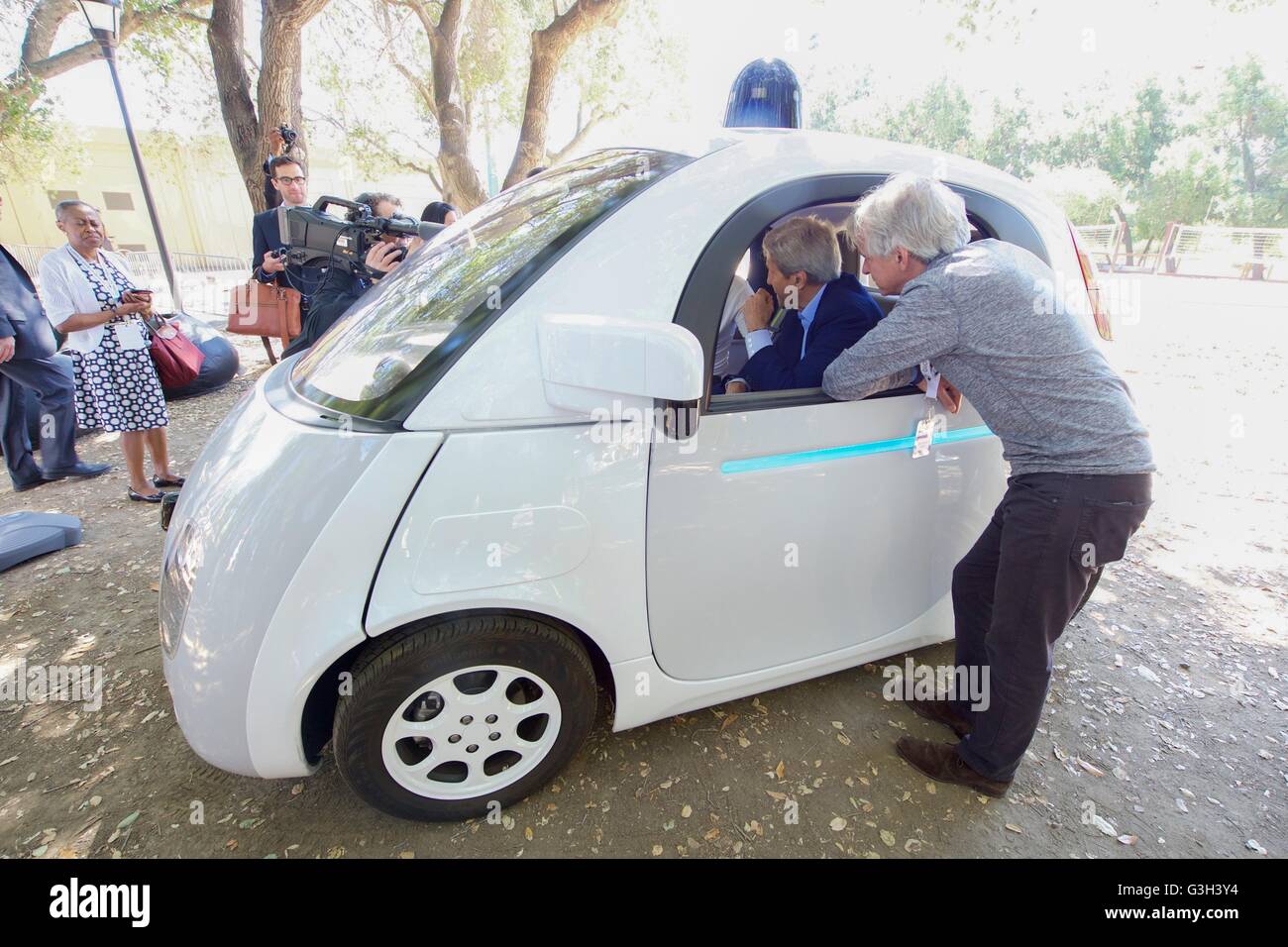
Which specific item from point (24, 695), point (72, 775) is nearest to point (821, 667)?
point (72, 775)

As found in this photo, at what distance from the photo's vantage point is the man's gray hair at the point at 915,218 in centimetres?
171

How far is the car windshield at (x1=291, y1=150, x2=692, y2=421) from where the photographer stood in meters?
1.59

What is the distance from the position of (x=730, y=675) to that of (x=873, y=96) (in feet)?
141

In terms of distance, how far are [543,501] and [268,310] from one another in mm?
4546

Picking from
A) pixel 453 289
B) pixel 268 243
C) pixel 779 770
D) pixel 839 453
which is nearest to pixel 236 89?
pixel 268 243

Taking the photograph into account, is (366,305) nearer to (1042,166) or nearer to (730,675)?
(730,675)

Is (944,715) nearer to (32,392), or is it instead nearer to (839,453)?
(839,453)

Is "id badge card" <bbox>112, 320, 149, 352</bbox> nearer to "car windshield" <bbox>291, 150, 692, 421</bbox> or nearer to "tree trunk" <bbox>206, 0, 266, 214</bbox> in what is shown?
"car windshield" <bbox>291, 150, 692, 421</bbox>

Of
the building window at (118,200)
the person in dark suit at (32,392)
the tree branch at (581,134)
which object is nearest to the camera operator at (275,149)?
the person in dark suit at (32,392)

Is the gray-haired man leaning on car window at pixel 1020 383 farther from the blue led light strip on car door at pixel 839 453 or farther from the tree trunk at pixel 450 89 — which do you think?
the tree trunk at pixel 450 89

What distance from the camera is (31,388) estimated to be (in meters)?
4.42

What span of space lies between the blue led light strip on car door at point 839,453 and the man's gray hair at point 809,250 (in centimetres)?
72

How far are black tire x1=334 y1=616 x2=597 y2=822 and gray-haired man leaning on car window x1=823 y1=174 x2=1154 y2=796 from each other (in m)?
1.12

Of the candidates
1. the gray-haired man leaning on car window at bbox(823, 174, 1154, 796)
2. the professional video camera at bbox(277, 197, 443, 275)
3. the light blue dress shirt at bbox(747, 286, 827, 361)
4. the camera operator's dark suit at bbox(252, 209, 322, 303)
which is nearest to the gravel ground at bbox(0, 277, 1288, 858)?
the gray-haired man leaning on car window at bbox(823, 174, 1154, 796)
